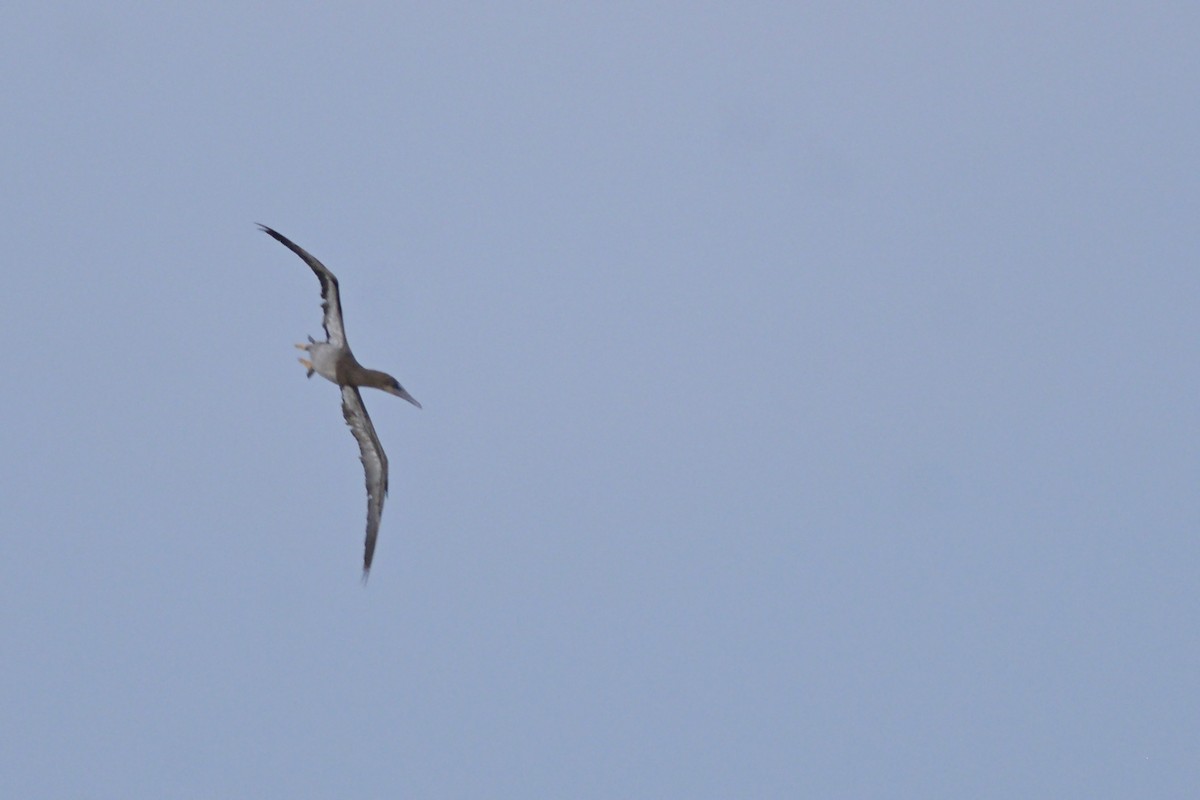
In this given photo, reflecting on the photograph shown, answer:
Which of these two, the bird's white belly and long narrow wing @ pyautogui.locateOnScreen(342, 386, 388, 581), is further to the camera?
long narrow wing @ pyautogui.locateOnScreen(342, 386, 388, 581)

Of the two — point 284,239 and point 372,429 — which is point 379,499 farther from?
point 284,239

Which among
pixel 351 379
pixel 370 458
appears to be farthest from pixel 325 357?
pixel 370 458

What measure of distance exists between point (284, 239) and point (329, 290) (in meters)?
1.68

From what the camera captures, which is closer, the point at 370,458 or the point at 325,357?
the point at 325,357

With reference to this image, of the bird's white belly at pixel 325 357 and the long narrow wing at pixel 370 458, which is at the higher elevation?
the bird's white belly at pixel 325 357

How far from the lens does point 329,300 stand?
118 feet

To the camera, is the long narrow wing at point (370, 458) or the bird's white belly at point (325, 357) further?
the long narrow wing at point (370, 458)

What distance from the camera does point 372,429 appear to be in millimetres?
37500

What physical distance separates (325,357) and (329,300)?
132cm

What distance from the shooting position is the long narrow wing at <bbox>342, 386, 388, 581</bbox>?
37319 millimetres

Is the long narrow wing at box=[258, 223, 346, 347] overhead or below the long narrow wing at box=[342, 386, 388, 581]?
overhead

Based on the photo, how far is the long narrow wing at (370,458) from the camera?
37319 millimetres

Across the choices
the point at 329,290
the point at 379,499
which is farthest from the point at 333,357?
the point at 379,499

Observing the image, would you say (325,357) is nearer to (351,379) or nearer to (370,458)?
(351,379)
